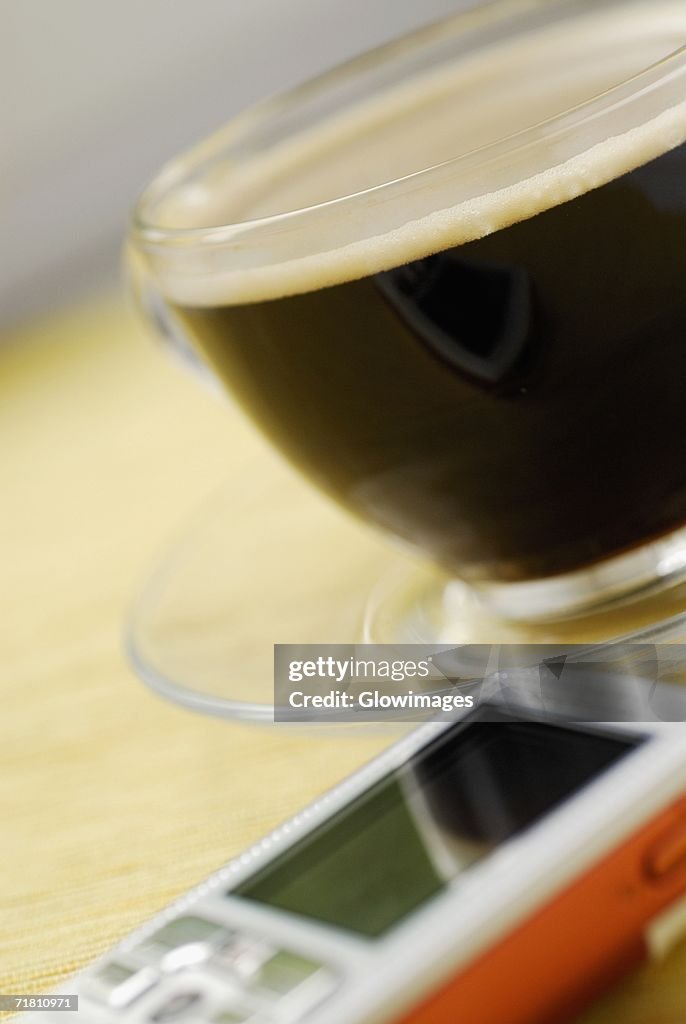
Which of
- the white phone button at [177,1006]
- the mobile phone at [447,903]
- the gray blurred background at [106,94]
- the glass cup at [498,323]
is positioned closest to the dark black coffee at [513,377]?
the glass cup at [498,323]

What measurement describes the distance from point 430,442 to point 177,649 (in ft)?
0.56

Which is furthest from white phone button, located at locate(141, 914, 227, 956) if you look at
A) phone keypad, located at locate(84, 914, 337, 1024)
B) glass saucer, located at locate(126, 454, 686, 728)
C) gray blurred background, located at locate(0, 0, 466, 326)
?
gray blurred background, located at locate(0, 0, 466, 326)

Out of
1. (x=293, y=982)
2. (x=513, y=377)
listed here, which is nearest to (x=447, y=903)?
(x=293, y=982)

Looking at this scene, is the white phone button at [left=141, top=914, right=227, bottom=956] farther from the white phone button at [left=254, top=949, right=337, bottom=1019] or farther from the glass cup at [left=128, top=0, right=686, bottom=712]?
the glass cup at [left=128, top=0, right=686, bottom=712]

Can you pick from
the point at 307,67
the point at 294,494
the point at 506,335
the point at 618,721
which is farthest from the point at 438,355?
the point at 307,67

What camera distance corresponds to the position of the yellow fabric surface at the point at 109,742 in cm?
43

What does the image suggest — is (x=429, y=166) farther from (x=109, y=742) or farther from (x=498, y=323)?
(x=109, y=742)

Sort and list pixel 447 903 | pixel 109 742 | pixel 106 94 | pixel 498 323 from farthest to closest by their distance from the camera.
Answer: pixel 106 94 → pixel 109 742 → pixel 498 323 → pixel 447 903

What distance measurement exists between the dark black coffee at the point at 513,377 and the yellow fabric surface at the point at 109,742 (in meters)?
0.09

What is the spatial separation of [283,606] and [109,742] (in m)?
0.10

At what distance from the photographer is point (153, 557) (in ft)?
2.53

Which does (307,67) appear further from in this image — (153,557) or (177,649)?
(177,649)

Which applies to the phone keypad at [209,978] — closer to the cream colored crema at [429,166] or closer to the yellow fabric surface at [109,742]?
the yellow fabric surface at [109,742]

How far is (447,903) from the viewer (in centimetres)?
31
